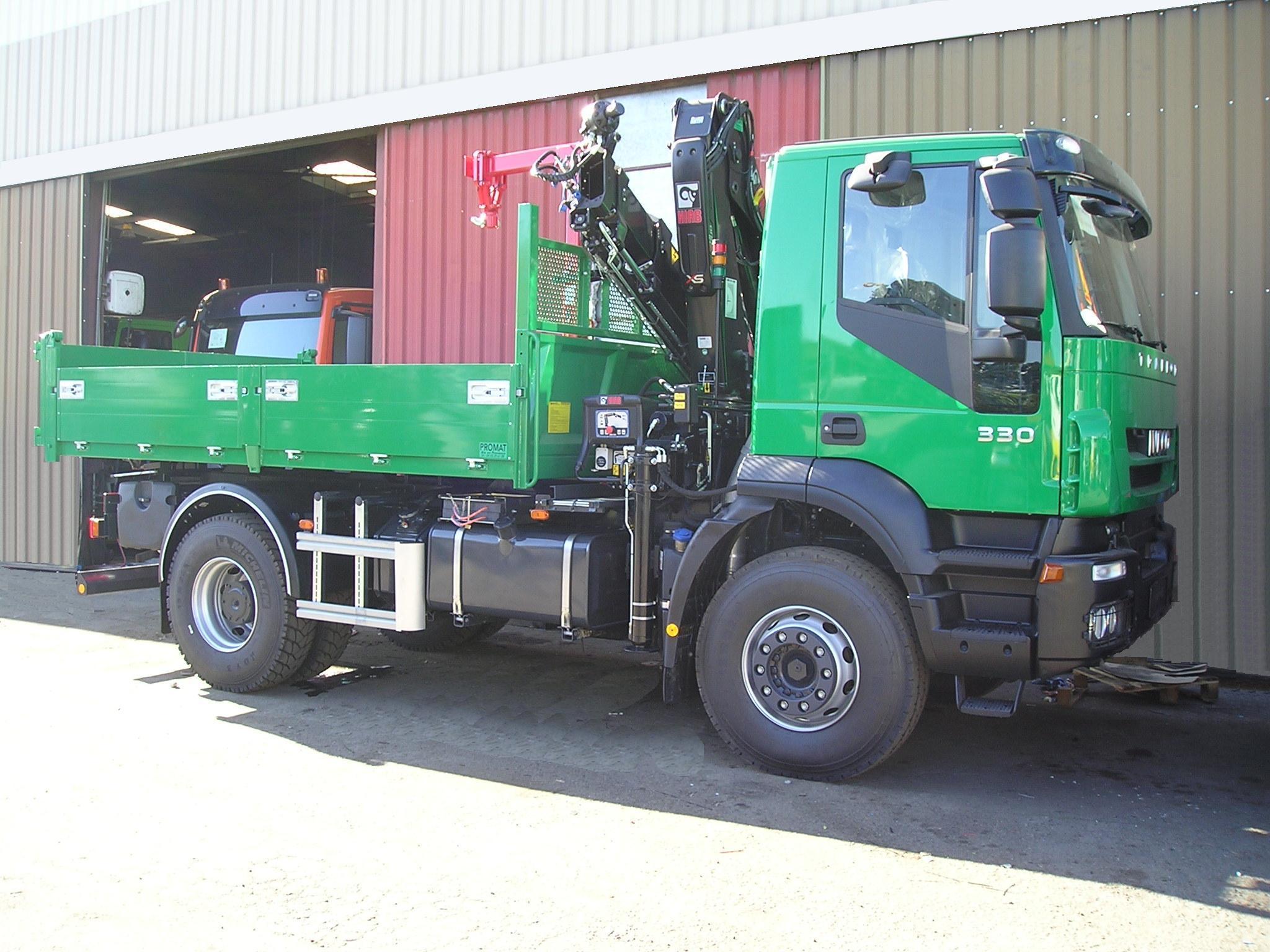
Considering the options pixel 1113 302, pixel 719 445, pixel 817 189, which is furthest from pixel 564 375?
pixel 1113 302

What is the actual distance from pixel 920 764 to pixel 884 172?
2884 mm

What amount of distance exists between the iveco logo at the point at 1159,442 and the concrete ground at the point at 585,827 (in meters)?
1.59

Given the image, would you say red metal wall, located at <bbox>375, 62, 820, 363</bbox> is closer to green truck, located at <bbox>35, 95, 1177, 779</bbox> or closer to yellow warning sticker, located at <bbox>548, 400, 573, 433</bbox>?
green truck, located at <bbox>35, 95, 1177, 779</bbox>

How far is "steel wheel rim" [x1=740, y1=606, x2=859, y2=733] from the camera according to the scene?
5.05 m

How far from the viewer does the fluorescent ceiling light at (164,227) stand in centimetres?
1945

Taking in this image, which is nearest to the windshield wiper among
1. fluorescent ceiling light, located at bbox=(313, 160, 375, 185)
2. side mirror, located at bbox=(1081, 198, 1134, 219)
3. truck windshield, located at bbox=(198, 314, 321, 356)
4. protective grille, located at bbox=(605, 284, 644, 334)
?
side mirror, located at bbox=(1081, 198, 1134, 219)

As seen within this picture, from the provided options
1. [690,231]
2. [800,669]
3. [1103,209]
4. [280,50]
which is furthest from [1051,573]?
[280,50]

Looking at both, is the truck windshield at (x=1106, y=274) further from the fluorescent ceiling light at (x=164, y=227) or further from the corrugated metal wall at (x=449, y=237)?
the fluorescent ceiling light at (x=164, y=227)

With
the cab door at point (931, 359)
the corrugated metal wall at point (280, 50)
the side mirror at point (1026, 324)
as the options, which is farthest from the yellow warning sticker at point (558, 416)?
the corrugated metal wall at point (280, 50)

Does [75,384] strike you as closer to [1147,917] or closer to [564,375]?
[564,375]

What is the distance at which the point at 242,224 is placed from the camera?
793 inches

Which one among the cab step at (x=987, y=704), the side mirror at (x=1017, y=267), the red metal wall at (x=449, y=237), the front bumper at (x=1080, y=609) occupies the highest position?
the red metal wall at (x=449, y=237)

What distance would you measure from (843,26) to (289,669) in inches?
237

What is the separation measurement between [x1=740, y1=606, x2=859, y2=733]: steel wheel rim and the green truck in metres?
0.01
